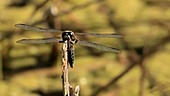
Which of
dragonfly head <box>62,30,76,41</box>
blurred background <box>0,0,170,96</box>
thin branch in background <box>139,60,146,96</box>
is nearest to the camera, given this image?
dragonfly head <box>62,30,76,41</box>

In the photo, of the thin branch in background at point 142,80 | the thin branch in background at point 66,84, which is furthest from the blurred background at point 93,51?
the thin branch in background at point 66,84

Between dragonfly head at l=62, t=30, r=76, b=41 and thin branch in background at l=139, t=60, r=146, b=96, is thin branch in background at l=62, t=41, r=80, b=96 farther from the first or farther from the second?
thin branch in background at l=139, t=60, r=146, b=96

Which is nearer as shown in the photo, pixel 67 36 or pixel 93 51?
pixel 67 36

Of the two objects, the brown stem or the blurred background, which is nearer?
the brown stem

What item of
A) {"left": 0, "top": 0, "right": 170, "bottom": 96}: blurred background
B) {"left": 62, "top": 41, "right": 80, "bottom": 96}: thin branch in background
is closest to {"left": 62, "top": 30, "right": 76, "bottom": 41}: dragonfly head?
{"left": 62, "top": 41, "right": 80, "bottom": 96}: thin branch in background

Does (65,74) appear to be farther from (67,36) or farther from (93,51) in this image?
(93,51)

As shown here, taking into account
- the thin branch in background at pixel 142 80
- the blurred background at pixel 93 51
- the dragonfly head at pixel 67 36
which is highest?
the blurred background at pixel 93 51

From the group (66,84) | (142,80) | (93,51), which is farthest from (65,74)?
(93,51)

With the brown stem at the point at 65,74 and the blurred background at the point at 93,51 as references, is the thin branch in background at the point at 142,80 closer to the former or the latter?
the blurred background at the point at 93,51

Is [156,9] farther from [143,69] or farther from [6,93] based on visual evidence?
[6,93]
